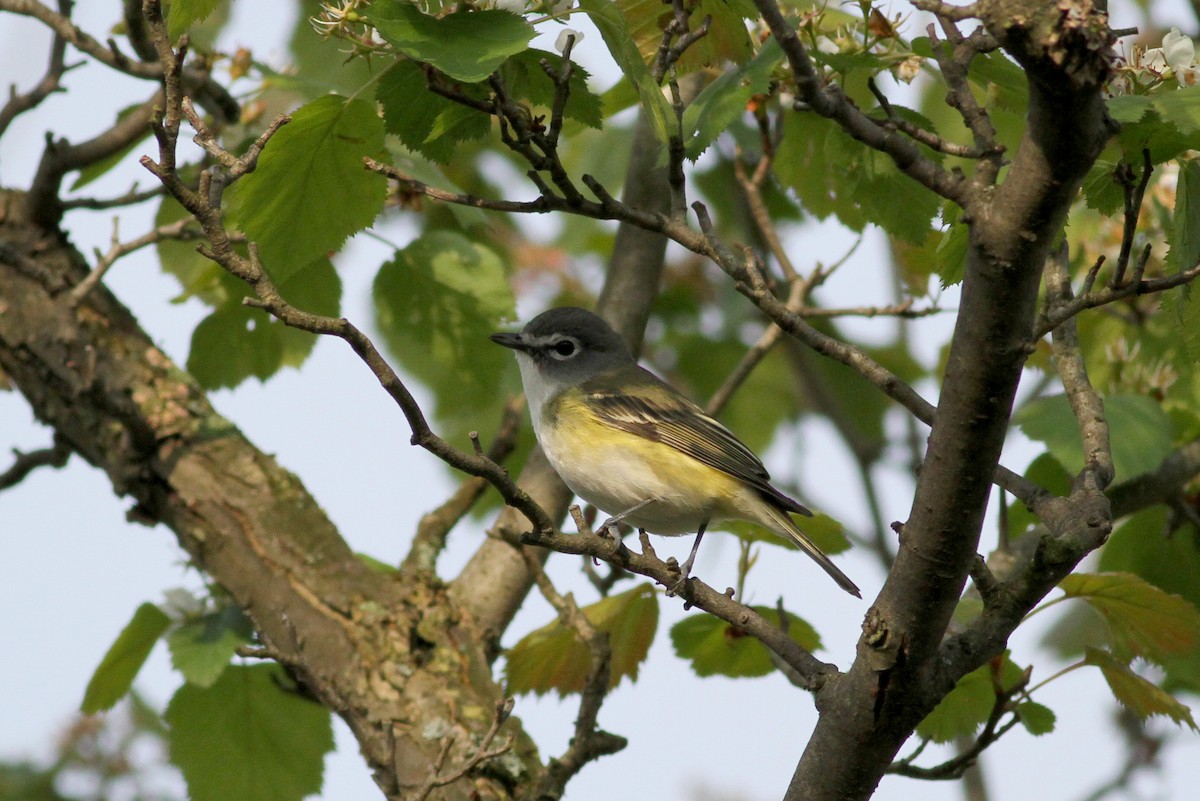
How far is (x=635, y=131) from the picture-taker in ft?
19.2

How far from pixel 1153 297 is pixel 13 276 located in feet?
16.4

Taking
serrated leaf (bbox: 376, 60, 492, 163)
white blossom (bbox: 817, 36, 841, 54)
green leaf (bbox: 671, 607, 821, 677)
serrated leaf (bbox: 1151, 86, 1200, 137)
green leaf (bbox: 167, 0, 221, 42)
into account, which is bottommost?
green leaf (bbox: 167, 0, 221, 42)

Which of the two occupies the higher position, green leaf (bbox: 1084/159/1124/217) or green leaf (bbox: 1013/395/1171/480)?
green leaf (bbox: 1013/395/1171/480)

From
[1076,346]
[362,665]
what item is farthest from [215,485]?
[1076,346]

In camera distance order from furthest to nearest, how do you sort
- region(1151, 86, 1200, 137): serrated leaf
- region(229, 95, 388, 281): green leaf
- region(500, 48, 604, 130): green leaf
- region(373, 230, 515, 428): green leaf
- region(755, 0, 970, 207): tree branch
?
region(373, 230, 515, 428): green leaf
region(229, 95, 388, 281): green leaf
region(500, 48, 604, 130): green leaf
region(1151, 86, 1200, 137): serrated leaf
region(755, 0, 970, 207): tree branch

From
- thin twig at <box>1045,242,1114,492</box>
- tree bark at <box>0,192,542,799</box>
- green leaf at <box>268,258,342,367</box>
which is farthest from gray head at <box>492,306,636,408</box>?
thin twig at <box>1045,242,1114,492</box>

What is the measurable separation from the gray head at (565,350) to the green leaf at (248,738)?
165 cm

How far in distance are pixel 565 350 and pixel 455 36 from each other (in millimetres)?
2818

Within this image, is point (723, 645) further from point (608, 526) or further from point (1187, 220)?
point (1187, 220)

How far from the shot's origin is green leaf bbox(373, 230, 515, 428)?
496 centimetres

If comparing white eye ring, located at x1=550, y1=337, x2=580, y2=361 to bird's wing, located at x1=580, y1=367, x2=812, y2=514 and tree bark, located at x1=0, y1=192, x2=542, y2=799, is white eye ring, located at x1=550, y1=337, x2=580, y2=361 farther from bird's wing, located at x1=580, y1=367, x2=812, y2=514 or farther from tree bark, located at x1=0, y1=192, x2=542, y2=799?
tree bark, located at x1=0, y1=192, x2=542, y2=799

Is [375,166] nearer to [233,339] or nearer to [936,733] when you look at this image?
[233,339]

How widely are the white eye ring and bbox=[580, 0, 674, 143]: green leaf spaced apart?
8.90 feet

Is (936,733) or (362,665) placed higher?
(936,733)
